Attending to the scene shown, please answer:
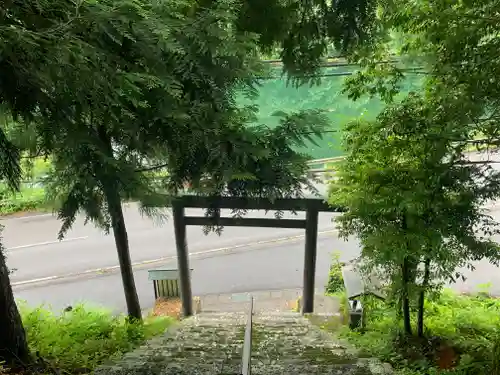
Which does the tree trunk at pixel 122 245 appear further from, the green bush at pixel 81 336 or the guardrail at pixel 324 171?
the guardrail at pixel 324 171

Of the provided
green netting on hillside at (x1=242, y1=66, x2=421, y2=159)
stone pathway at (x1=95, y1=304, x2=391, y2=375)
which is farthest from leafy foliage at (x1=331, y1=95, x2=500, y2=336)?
stone pathway at (x1=95, y1=304, x2=391, y2=375)

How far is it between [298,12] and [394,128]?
1.46 meters

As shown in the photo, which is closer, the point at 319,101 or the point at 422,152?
the point at 422,152

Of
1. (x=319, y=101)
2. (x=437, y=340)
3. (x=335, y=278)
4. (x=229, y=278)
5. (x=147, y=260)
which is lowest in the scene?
(x=229, y=278)

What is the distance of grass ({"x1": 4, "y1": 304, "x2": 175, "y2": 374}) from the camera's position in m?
4.85

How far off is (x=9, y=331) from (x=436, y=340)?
15.8 ft

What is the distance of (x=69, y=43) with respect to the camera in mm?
2715

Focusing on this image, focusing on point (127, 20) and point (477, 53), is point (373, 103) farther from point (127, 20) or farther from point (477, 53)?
point (127, 20)

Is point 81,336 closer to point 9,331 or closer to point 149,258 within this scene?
point 9,331

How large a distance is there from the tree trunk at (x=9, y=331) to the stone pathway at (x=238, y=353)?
780 mm

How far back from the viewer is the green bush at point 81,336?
194 inches

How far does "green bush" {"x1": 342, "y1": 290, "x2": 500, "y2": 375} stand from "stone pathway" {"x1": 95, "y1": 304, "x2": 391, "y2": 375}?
0.43 m

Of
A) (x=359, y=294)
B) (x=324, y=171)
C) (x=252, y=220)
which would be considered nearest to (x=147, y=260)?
(x=252, y=220)

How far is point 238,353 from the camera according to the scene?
203 inches
